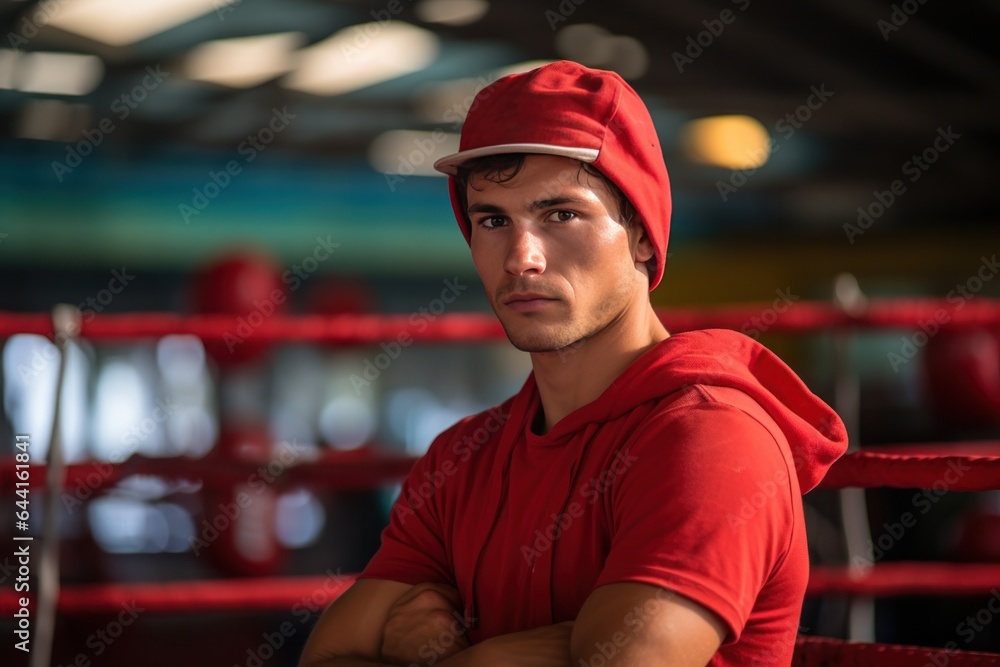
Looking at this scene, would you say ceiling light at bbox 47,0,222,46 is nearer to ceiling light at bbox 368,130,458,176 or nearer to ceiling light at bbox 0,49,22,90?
ceiling light at bbox 0,49,22,90

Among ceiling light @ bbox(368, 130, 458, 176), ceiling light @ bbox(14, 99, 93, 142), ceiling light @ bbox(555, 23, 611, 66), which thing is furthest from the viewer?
ceiling light @ bbox(368, 130, 458, 176)

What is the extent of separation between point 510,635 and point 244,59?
620 centimetres

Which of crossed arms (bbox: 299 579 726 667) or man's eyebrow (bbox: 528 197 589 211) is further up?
man's eyebrow (bbox: 528 197 589 211)

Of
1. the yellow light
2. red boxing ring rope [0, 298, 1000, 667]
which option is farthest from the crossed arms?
the yellow light

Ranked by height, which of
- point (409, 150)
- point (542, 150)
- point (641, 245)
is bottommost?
point (409, 150)

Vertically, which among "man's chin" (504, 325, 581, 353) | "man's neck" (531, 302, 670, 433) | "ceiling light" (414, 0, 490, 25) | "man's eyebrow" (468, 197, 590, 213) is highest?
"man's eyebrow" (468, 197, 590, 213)

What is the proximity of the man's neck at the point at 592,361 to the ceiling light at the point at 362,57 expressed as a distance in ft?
16.1

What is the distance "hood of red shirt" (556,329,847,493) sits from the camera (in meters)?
1.13

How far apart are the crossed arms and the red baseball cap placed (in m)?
0.48

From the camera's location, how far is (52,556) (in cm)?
195

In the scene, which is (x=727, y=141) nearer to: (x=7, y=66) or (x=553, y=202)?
(x=7, y=66)

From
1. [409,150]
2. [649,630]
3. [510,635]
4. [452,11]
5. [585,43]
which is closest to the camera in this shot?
[649,630]

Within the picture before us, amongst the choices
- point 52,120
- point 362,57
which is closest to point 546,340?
point 362,57

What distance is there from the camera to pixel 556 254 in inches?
47.5
